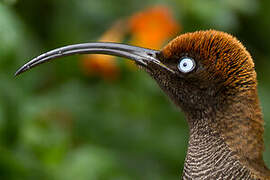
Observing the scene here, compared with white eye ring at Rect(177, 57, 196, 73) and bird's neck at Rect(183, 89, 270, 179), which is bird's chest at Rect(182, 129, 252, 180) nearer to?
A: bird's neck at Rect(183, 89, 270, 179)

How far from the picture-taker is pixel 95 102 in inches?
195

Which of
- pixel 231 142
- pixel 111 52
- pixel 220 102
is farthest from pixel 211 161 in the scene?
pixel 111 52

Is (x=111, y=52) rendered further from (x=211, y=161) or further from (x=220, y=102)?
(x=211, y=161)

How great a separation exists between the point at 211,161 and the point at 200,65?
0.50 meters

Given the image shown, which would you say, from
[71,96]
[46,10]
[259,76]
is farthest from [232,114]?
[259,76]

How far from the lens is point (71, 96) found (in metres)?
4.85

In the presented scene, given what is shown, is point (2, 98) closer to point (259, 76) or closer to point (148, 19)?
point (148, 19)

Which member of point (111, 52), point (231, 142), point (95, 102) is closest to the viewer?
point (231, 142)

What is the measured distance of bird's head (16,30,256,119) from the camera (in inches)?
117

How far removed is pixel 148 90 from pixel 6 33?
72.0 inches

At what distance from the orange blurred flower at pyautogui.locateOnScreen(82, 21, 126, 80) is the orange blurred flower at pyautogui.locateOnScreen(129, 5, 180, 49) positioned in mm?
128

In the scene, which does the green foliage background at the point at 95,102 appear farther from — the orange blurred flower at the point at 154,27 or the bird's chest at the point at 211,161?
the bird's chest at the point at 211,161

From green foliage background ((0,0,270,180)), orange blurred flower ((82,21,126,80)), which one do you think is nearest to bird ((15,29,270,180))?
green foliage background ((0,0,270,180))

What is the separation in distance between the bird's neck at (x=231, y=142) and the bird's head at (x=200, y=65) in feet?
0.19
